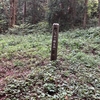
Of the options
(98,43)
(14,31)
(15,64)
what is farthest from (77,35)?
(15,64)

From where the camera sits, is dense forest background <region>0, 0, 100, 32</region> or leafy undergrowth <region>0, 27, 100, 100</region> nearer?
leafy undergrowth <region>0, 27, 100, 100</region>

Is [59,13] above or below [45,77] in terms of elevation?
above

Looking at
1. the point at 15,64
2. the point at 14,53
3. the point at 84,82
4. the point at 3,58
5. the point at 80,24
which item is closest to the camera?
the point at 84,82

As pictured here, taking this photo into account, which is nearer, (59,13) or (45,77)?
(45,77)

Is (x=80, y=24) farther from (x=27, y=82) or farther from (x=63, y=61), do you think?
(x=27, y=82)

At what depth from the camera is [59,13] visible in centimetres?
1898

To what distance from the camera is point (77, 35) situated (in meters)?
14.5

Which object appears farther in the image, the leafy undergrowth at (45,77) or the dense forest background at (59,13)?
the dense forest background at (59,13)

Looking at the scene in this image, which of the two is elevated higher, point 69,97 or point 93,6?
point 93,6

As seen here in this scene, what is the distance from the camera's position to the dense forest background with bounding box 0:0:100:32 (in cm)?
1881

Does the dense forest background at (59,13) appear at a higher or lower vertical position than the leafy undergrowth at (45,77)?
higher

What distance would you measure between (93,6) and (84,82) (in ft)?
61.1

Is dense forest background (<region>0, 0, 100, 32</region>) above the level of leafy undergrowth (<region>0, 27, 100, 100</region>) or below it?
above

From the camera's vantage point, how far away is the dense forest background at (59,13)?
18.8m
